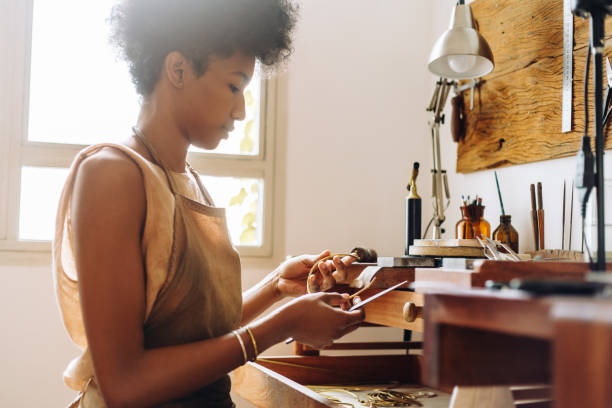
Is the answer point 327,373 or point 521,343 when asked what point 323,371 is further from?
point 521,343

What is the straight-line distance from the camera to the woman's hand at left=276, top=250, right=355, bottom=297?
1616 millimetres

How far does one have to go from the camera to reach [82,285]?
1.02 metres

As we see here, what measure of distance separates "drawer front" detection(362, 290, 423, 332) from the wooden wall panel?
76 centimetres

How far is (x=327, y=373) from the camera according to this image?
6.28 feet

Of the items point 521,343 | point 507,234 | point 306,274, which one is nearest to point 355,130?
point 507,234

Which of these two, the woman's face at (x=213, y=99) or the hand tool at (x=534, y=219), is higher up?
the woman's face at (x=213, y=99)

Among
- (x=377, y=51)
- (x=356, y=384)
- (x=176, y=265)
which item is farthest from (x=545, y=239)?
(x=176, y=265)

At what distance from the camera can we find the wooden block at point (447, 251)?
4.87 feet

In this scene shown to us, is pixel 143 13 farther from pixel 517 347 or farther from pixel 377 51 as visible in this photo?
pixel 377 51

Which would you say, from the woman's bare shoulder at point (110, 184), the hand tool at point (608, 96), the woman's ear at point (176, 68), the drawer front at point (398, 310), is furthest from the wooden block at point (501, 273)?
the hand tool at point (608, 96)

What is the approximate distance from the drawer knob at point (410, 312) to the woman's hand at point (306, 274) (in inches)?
8.6

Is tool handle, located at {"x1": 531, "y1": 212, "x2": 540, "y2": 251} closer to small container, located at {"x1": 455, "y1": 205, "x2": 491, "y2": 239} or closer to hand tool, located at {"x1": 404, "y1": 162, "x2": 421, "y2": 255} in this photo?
small container, located at {"x1": 455, "y1": 205, "x2": 491, "y2": 239}

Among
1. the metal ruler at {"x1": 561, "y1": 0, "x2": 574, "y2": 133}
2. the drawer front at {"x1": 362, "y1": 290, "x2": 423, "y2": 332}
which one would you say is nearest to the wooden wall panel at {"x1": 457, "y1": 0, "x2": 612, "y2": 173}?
the metal ruler at {"x1": 561, "y1": 0, "x2": 574, "y2": 133}

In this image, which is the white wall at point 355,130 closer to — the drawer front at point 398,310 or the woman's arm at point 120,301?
the drawer front at point 398,310
